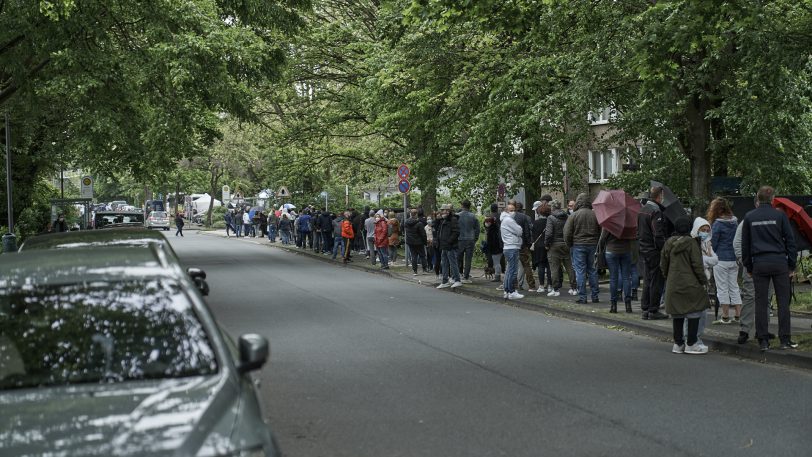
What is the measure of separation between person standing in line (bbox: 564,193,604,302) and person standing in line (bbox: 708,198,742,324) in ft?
11.5

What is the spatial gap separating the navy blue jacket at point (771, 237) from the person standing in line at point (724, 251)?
2.27m

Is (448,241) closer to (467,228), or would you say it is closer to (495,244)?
(467,228)

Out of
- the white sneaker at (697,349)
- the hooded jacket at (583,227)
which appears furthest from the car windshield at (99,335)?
the hooded jacket at (583,227)

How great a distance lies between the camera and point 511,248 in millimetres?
18922

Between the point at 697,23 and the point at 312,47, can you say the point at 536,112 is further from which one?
the point at 312,47

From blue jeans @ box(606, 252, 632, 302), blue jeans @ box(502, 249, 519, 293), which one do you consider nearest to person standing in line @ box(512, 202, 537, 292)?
blue jeans @ box(502, 249, 519, 293)

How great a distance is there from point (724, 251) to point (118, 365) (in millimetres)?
10808

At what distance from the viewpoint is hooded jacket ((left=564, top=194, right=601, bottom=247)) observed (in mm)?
17188

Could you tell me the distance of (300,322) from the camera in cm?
1489

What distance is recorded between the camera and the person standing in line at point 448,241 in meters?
21.4

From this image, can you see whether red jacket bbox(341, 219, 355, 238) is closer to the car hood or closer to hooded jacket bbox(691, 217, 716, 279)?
hooded jacket bbox(691, 217, 716, 279)

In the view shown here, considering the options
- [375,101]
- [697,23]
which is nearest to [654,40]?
[697,23]

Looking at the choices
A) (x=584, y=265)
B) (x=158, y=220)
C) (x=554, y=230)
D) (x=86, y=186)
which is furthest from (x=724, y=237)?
(x=158, y=220)

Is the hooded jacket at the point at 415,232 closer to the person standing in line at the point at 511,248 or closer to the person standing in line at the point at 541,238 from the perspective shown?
the person standing in line at the point at 541,238
